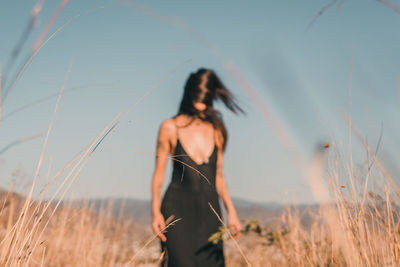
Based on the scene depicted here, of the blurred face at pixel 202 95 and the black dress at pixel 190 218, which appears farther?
the blurred face at pixel 202 95

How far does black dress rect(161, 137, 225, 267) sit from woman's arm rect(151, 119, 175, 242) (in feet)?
0.15

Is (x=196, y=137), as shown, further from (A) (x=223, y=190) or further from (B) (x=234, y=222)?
(B) (x=234, y=222)

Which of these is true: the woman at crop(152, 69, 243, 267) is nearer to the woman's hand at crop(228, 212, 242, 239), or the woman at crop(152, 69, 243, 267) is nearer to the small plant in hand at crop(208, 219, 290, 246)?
the woman's hand at crop(228, 212, 242, 239)

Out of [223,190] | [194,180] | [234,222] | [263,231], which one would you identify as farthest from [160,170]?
[263,231]

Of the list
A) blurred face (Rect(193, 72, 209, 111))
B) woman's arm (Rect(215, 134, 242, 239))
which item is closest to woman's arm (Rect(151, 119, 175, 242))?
blurred face (Rect(193, 72, 209, 111))

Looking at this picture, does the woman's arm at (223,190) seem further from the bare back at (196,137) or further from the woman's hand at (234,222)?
the bare back at (196,137)

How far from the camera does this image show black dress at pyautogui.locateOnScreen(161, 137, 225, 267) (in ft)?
6.77

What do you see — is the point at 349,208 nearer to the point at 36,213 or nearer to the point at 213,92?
the point at 36,213

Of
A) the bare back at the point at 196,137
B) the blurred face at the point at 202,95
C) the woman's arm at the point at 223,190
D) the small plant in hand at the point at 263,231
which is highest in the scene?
the blurred face at the point at 202,95

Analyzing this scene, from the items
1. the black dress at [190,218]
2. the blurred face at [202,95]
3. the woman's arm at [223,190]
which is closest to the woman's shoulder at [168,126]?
the black dress at [190,218]

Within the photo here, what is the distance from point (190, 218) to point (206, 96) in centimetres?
96

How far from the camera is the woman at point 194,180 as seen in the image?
2088 millimetres

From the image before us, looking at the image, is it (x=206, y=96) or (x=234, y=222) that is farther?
(x=206, y=96)

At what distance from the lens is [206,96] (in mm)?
2529
